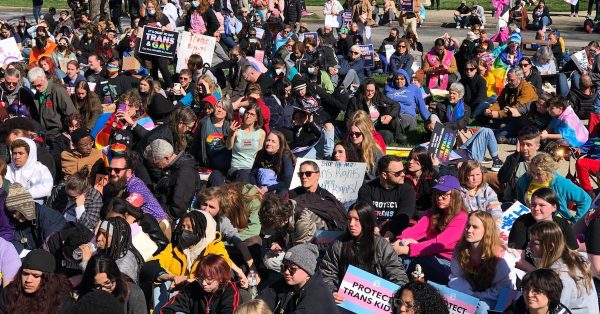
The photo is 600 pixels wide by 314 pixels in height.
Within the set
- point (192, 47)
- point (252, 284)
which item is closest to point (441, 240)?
point (252, 284)

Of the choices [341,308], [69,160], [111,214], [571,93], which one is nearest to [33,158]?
[69,160]

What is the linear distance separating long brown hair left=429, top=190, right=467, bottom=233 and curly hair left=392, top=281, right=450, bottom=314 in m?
2.26

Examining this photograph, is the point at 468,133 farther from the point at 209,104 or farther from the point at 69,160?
the point at 69,160

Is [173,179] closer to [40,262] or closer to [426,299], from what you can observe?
[40,262]

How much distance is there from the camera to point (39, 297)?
8.70 meters

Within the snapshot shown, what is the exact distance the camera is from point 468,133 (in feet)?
48.9

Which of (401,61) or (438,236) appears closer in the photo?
(438,236)

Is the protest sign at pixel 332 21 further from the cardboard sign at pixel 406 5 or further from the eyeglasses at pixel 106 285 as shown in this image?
the eyeglasses at pixel 106 285

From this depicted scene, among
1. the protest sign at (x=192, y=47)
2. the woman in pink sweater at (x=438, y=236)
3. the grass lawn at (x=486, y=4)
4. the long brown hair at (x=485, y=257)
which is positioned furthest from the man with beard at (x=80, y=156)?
the grass lawn at (x=486, y=4)

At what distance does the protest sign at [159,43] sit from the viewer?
1970cm

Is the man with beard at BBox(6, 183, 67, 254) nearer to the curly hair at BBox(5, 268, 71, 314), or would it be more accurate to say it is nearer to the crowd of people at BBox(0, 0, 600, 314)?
the crowd of people at BBox(0, 0, 600, 314)

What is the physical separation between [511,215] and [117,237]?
3.72 metres

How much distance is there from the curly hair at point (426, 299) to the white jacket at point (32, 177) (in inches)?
209

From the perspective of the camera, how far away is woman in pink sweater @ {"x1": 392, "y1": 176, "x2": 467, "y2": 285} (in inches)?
388
